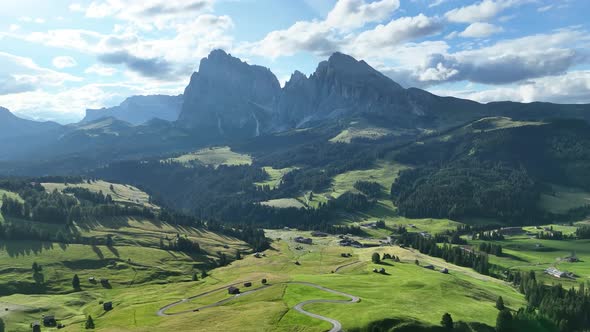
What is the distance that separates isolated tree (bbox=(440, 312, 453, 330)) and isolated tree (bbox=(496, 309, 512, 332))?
781 inches

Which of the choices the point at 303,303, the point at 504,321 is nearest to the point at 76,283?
the point at 303,303

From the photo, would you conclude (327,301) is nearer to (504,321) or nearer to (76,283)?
(504,321)

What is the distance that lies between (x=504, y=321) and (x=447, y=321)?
24.7 m

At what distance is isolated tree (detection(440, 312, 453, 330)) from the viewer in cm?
11100

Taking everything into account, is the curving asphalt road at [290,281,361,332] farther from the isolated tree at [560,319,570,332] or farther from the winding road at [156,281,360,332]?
the isolated tree at [560,319,570,332]

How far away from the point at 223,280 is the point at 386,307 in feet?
266

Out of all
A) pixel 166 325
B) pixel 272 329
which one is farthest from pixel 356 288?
pixel 166 325

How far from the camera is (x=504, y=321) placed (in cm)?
12500

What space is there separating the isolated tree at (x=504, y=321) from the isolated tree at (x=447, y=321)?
19.8 metres

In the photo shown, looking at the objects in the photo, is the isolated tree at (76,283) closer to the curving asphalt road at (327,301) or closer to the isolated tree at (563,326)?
the curving asphalt road at (327,301)

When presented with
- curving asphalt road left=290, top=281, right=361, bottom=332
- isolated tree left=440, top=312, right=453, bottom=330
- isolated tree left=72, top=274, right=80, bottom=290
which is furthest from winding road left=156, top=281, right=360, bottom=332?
isolated tree left=72, top=274, right=80, bottom=290

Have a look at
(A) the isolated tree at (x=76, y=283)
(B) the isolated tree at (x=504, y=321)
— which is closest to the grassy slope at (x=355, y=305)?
(B) the isolated tree at (x=504, y=321)

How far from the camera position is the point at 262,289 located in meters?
143

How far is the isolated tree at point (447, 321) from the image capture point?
111000 millimetres
